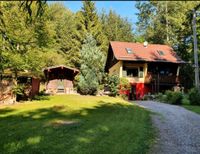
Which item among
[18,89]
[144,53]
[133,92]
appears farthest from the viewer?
[144,53]

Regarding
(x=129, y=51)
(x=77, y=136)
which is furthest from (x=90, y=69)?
(x=77, y=136)

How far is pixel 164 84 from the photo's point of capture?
42.8 meters

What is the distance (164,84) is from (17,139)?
3297cm

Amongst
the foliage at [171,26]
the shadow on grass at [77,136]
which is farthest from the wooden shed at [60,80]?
the shadow on grass at [77,136]

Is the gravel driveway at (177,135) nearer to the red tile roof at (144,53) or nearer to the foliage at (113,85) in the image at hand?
the foliage at (113,85)

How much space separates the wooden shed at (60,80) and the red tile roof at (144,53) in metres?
6.10

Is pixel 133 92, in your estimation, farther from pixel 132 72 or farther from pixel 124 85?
pixel 124 85

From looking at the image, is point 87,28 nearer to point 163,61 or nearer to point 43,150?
point 163,61

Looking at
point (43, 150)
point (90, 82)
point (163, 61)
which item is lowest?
point (43, 150)

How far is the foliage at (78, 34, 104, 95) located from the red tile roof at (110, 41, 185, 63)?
4.25 metres

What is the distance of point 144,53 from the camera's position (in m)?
43.6

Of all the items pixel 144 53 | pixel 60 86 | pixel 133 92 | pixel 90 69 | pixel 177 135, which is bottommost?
pixel 177 135

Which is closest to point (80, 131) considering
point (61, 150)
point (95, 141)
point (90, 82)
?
point (95, 141)

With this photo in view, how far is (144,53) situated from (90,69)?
10134mm
